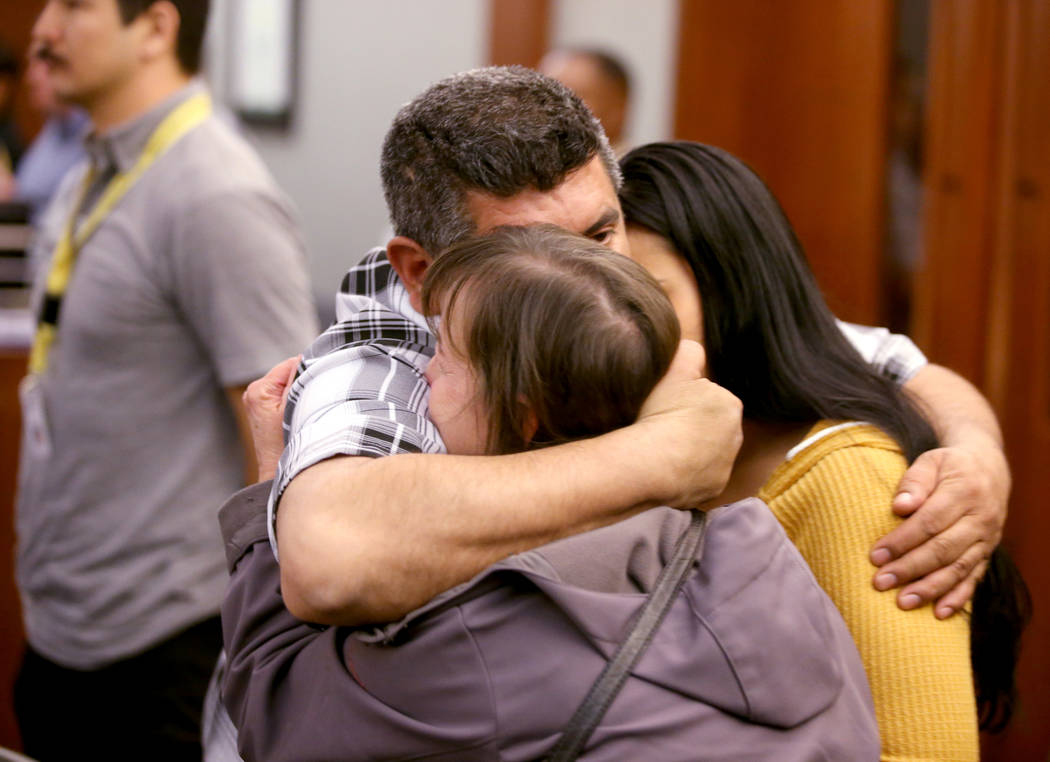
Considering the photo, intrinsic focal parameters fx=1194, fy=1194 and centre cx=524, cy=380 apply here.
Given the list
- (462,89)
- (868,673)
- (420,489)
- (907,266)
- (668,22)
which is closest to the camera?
(420,489)

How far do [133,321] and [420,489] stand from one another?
1.26 m

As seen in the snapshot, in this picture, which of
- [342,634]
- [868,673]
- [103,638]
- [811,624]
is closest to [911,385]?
[868,673]

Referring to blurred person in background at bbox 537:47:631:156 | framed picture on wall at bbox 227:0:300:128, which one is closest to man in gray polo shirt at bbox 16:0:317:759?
blurred person in background at bbox 537:47:631:156

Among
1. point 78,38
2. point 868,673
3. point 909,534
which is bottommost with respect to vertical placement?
point 868,673

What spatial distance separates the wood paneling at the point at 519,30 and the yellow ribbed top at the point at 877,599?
316cm

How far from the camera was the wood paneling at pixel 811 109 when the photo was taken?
3.23 metres

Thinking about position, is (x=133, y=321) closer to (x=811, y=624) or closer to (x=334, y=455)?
(x=334, y=455)

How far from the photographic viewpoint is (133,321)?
6.95ft

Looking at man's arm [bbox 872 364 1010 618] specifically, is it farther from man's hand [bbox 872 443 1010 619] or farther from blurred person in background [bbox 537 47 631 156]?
blurred person in background [bbox 537 47 631 156]

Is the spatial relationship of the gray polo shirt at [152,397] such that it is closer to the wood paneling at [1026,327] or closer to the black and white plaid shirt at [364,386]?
the black and white plaid shirt at [364,386]

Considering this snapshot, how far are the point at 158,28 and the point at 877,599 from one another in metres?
1.77

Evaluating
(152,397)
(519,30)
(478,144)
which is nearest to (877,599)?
(478,144)

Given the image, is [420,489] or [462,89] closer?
[420,489]

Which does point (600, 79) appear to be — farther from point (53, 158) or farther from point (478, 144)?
point (53, 158)
